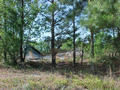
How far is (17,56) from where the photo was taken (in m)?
10.2

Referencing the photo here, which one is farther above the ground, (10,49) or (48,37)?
(48,37)

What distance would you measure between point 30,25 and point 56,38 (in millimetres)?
2311

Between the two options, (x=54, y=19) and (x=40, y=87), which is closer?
(x=40, y=87)

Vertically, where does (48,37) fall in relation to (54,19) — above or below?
below

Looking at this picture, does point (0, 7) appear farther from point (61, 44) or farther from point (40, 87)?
point (40, 87)

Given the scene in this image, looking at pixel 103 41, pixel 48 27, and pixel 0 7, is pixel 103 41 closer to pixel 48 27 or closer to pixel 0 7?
pixel 48 27

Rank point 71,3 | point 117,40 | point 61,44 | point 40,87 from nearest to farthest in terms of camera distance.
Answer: point 40,87, point 117,40, point 71,3, point 61,44

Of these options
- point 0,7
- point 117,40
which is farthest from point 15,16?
point 117,40

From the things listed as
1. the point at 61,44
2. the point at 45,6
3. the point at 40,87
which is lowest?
the point at 40,87

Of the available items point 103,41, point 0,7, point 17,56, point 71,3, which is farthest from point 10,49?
point 103,41

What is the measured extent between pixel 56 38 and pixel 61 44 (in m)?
0.60

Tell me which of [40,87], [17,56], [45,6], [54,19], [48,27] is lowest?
[40,87]

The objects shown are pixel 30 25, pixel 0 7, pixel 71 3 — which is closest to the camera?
pixel 0 7

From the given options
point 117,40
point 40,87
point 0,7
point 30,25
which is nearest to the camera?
point 40,87
